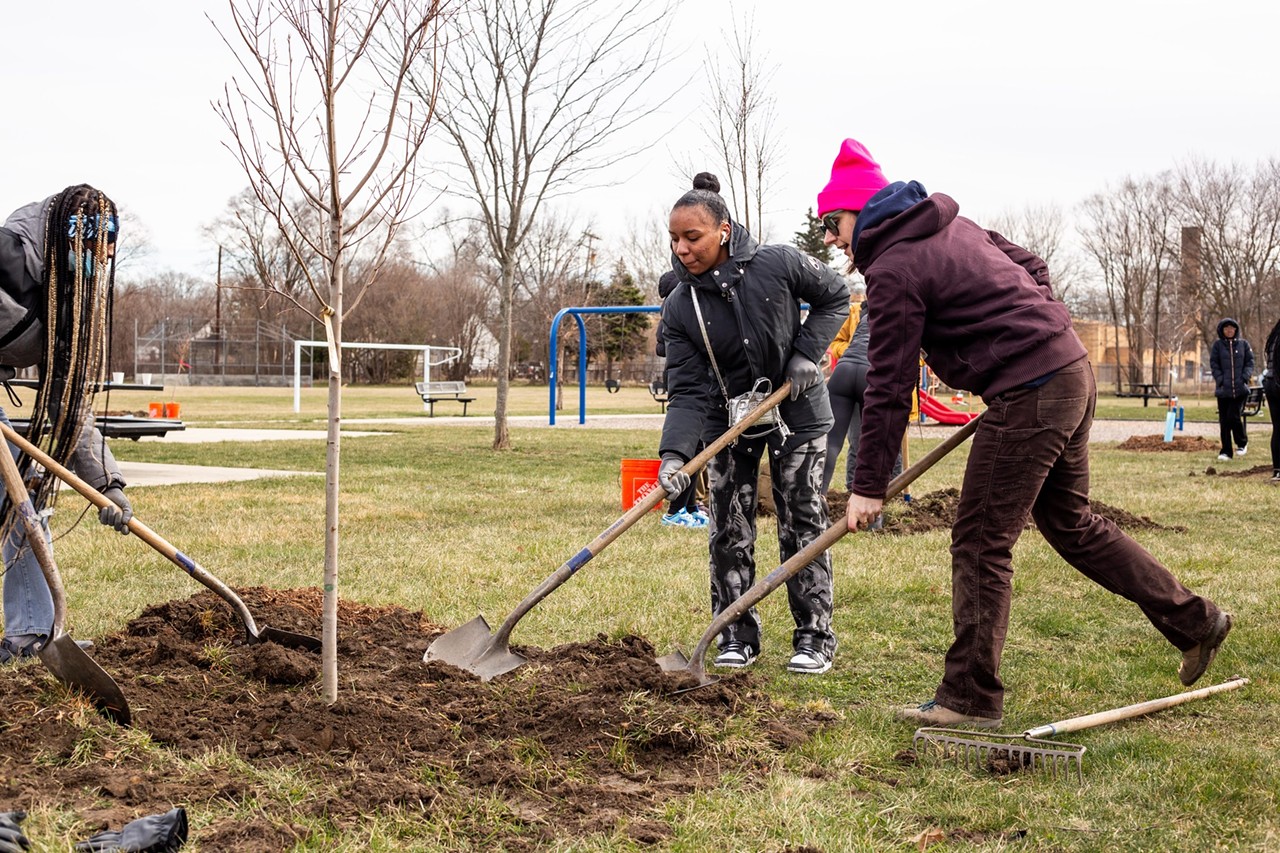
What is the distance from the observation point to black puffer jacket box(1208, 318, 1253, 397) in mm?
14070

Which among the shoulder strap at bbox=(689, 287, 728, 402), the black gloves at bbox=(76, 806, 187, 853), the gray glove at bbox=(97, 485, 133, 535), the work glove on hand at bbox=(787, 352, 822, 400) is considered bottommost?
the black gloves at bbox=(76, 806, 187, 853)

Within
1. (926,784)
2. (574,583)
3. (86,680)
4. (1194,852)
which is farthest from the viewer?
(574,583)

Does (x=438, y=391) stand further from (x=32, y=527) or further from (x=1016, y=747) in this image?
(x=1016, y=747)

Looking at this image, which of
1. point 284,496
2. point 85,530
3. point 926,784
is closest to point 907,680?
point 926,784

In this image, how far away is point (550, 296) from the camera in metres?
58.1

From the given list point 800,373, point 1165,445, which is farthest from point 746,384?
point 1165,445

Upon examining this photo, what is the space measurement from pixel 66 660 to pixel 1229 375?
14.1 meters

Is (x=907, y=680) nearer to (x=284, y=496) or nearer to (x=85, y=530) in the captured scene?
(x=85, y=530)

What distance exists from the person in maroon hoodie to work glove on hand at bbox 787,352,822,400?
0.68 meters

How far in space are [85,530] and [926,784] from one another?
20.3 ft

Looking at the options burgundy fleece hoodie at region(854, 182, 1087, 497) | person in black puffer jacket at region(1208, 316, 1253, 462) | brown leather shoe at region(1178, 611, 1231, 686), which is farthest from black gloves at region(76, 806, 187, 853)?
person in black puffer jacket at region(1208, 316, 1253, 462)

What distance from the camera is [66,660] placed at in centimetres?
340

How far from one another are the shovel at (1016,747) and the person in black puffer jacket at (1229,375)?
11954 millimetres

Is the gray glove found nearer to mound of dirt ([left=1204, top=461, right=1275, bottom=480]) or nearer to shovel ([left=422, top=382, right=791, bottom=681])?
shovel ([left=422, top=382, right=791, bottom=681])
